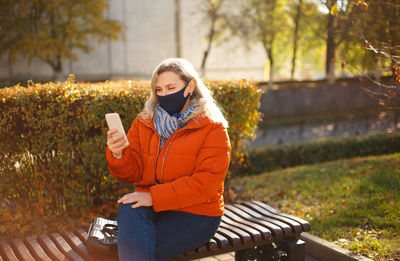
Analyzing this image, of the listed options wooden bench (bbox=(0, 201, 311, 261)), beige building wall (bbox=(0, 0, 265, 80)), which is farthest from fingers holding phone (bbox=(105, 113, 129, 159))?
beige building wall (bbox=(0, 0, 265, 80))

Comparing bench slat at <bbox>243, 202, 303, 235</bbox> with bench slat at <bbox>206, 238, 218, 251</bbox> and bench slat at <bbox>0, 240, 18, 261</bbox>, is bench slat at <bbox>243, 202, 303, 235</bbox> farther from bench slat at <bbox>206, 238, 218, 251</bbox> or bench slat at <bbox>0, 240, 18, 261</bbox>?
bench slat at <bbox>0, 240, 18, 261</bbox>

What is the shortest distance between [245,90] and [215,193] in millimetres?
2516

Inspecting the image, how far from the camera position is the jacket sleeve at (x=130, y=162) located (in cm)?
324

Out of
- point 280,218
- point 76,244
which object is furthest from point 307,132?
point 76,244

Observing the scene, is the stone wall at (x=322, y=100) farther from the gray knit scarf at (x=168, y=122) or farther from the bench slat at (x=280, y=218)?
the gray knit scarf at (x=168, y=122)

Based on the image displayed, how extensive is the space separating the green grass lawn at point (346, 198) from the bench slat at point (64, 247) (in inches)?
102

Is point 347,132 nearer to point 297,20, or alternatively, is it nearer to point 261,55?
point 297,20

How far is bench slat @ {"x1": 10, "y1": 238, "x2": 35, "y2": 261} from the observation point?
3.15 metres

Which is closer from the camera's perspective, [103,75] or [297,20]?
[297,20]

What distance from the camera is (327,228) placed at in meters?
4.62

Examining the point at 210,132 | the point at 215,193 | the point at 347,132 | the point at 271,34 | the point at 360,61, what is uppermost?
the point at 271,34

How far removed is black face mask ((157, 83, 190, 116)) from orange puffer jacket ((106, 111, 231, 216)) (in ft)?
0.60

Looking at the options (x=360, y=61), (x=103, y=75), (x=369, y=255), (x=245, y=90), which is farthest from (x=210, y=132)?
(x=103, y=75)

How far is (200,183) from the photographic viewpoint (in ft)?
9.87
